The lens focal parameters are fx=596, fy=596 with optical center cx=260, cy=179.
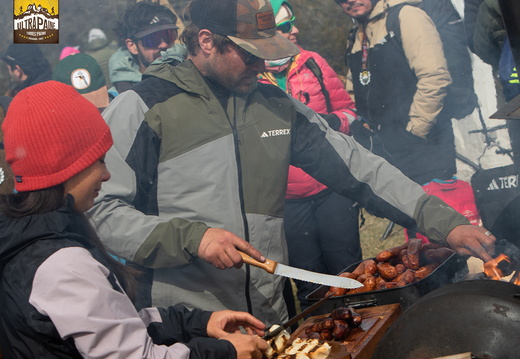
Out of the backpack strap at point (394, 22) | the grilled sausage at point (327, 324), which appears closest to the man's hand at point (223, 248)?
the grilled sausage at point (327, 324)

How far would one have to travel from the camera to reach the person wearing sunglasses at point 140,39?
196 inches

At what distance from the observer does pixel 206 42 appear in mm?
3162

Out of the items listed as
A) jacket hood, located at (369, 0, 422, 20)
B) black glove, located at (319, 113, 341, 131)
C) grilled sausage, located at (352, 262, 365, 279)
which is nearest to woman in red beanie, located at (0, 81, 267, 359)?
grilled sausage, located at (352, 262, 365, 279)

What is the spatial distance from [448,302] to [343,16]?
367 cm

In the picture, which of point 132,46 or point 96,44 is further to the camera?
point 96,44

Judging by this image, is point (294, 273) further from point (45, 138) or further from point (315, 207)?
point (315, 207)

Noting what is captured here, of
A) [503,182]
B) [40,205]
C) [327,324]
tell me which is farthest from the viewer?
[503,182]

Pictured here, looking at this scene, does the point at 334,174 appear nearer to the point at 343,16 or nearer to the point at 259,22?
the point at 259,22

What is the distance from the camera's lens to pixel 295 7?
5395 millimetres

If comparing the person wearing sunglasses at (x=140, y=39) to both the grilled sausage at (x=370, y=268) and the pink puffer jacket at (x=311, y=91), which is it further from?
the grilled sausage at (x=370, y=268)

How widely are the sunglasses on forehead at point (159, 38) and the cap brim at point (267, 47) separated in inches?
78.7

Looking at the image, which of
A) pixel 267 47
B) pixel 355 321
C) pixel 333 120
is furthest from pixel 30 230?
pixel 333 120

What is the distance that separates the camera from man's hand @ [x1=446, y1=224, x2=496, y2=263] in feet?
9.02

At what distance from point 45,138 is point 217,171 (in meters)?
1.25
